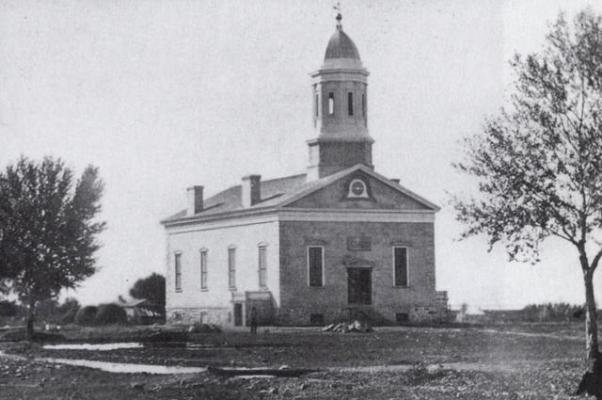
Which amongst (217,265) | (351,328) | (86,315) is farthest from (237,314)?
(86,315)

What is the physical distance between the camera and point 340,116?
59.5 meters

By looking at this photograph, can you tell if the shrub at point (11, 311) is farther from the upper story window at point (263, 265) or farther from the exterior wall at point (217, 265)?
the upper story window at point (263, 265)

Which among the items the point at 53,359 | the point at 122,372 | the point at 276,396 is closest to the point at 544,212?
the point at 276,396

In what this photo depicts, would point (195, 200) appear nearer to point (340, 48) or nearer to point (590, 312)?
point (340, 48)

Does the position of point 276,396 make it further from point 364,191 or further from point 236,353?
point 364,191

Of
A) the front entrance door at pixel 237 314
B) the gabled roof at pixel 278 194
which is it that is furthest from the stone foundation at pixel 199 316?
the gabled roof at pixel 278 194

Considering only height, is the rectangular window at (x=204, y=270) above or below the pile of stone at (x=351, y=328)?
above

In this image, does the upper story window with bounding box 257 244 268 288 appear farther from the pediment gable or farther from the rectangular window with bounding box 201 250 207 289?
the rectangular window with bounding box 201 250 207 289

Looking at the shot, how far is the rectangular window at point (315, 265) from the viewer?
55938mm

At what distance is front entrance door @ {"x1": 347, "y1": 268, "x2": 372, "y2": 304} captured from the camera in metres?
56.3

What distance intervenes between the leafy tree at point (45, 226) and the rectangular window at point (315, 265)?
34.0ft

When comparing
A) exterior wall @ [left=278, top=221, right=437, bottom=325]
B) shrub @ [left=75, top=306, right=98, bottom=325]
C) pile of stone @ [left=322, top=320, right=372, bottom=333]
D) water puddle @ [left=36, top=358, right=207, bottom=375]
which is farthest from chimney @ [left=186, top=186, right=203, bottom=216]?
water puddle @ [left=36, top=358, right=207, bottom=375]

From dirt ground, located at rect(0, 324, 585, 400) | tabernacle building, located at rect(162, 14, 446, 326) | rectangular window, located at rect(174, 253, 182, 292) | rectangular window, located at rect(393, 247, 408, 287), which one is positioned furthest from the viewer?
rectangular window, located at rect(174, 253, 182, 292)

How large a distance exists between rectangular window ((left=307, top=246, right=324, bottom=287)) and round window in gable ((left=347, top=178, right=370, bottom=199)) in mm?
2978
